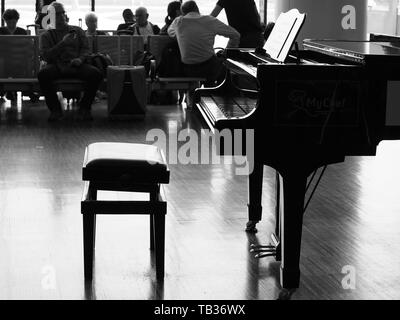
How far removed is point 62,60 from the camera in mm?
9508

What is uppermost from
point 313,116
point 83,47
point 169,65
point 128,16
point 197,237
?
point 128,16

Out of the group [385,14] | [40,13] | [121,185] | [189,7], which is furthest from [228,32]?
[385,14]

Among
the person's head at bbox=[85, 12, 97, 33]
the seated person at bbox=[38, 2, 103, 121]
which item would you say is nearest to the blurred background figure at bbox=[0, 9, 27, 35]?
the person's head at bbox=[85, 12, 97, 33]

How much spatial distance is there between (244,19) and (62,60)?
2.16 metres

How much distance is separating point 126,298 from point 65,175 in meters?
2.89

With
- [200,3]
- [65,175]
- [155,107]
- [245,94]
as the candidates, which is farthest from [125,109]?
[200,3]

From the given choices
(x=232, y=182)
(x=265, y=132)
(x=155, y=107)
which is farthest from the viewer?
(x=155, y=107)

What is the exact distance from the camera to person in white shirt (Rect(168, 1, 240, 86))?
979 cm

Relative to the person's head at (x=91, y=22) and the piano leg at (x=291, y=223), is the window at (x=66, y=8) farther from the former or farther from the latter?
the piano leg at (x=291, y=223)

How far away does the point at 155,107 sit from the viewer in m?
10.8

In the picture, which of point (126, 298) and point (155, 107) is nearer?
point (126, 298)

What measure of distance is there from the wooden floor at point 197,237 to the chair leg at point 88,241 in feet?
0.20

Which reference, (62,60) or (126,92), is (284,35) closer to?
(126,92)

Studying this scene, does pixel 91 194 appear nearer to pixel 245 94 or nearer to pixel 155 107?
pixel 245 94
